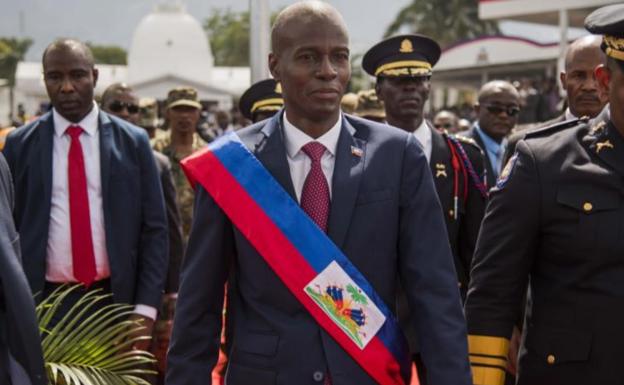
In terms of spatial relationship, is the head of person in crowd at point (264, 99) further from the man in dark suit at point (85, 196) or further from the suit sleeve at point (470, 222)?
the suit sleeve at point (470, 222)

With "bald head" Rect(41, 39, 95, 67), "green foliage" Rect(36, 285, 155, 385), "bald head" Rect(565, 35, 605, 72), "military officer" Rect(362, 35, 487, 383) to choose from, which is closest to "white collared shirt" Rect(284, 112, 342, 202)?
"green foliage" Rect(36, 285, 155, 385)

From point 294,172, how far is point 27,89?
3235 inches

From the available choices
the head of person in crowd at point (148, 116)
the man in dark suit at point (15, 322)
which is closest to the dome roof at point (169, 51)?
the head of person in crowd at point (148, 116)

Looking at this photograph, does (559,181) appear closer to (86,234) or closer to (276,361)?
(276,361)

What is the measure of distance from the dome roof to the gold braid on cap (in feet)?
290

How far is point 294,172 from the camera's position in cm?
369

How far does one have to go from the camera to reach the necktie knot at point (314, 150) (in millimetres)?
3629

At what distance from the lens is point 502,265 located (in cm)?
355

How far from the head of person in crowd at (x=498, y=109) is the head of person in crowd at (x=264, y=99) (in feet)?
6.24

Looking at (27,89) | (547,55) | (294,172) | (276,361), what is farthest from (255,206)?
(27,89)

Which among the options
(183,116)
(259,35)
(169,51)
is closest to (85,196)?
(183,116)

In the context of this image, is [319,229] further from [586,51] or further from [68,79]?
[68,79]

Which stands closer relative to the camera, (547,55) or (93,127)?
(93,127)

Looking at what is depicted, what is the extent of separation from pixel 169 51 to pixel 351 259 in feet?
307
